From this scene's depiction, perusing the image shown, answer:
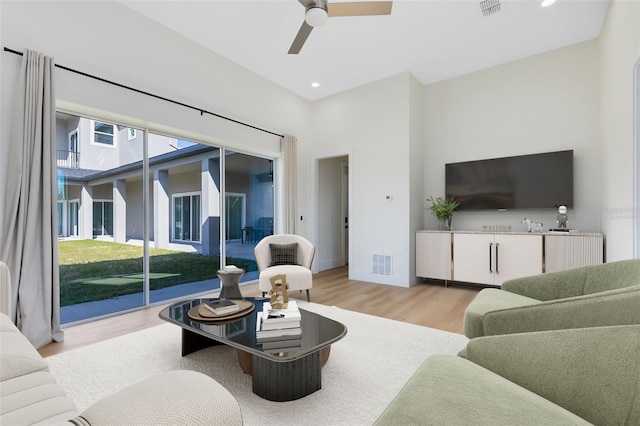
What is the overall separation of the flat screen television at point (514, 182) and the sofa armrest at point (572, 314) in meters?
3.34

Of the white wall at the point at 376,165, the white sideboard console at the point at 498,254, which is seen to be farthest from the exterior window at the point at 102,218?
the white sideboard console at the point at 498,254

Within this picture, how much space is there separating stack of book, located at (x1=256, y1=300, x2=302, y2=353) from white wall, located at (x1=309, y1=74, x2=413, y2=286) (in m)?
3.11

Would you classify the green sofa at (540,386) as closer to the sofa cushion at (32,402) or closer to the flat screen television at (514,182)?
the sofa cushion at (32,402)

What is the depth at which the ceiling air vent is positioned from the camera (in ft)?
10.2

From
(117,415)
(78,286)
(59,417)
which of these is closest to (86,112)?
(78,286)

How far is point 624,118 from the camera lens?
8.56 feet

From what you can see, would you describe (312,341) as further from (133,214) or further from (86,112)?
(86,112)

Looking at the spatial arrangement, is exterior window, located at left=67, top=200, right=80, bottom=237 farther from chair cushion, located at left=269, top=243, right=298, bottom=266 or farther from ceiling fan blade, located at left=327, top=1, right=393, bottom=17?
ceiling fan blade, located at left=327, top=1, right=393, bottom=17

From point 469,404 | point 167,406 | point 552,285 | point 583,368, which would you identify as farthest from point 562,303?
point 167,406

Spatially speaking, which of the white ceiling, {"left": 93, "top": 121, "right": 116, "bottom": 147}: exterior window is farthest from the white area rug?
the white ceiling

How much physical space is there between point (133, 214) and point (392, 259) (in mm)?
3639

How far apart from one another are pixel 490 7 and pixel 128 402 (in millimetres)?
4248

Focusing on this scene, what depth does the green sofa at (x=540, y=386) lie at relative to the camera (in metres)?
0.86

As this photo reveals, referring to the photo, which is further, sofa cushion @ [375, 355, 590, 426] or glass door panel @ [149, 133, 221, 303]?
glass door panel @ [149, 133, 221, 303]
